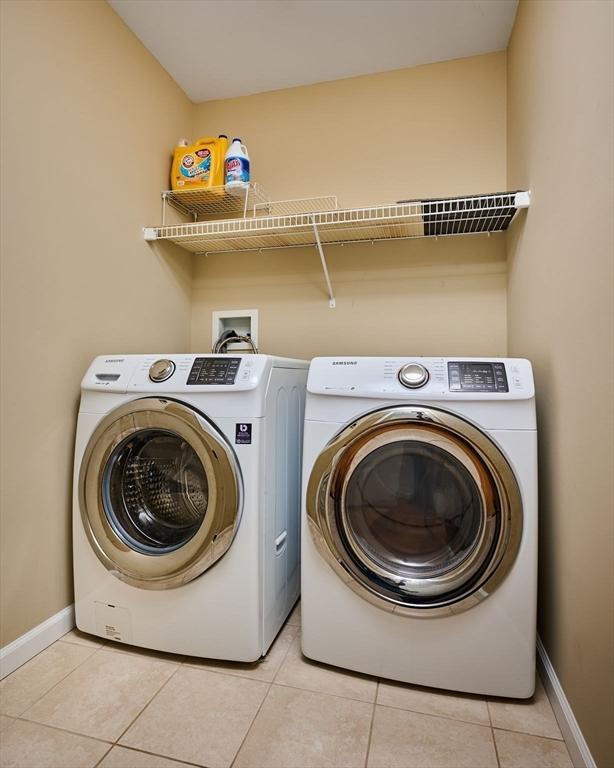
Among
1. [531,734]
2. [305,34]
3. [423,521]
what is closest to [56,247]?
[305,34]

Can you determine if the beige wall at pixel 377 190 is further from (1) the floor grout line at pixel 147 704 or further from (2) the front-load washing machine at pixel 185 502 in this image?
(1) the floor grout line at pixel 147 704

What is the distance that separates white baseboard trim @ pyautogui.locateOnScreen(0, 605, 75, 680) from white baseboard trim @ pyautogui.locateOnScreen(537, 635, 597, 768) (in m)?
1.61

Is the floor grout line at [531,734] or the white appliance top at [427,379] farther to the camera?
the white appliance top at [427,379]

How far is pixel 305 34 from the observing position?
194 cm

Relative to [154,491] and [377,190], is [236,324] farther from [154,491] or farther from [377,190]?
[154,491]

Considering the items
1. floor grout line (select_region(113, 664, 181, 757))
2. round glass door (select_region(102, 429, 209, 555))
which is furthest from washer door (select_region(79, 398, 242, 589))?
floor grout line (select_region(113, 664, 181, 757))

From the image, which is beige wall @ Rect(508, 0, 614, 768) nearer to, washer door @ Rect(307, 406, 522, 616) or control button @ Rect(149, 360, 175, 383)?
washer door @ Rect(307, 406, 522, 616)

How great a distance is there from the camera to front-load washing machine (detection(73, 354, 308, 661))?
1380mm

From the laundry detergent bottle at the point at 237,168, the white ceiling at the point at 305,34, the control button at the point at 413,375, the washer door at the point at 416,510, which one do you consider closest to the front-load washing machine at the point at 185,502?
the washer door at the point at 416,510

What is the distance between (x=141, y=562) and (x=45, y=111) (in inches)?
61.8

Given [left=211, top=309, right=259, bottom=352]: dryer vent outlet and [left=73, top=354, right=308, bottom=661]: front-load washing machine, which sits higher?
[left=211, top=309, right=259, bottom=352]: dryer vent outlet

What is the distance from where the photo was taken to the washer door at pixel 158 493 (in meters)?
1.37

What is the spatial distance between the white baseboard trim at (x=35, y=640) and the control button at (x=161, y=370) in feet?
3.04

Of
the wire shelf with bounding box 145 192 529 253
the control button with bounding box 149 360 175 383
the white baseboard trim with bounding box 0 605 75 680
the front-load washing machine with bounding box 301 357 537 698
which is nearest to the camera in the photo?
the front-load washing machine with bounding box 301 357 537 698
